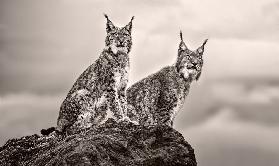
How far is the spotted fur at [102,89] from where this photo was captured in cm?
1694

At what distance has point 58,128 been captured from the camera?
1684cm

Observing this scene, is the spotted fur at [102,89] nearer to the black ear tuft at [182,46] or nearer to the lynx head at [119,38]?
the lynx head at [119,38]

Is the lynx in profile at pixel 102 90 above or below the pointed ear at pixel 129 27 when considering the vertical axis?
below

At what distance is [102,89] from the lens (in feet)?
57.1

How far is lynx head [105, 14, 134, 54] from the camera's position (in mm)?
18097

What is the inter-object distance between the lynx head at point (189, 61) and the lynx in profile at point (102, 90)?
2868mm

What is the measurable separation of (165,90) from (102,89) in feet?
10.9

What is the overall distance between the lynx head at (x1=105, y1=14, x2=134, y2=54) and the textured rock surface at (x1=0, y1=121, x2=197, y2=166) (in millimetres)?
3402

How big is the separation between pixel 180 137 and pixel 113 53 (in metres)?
4.52

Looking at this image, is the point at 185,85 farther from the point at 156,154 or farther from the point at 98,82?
the point at 156,154

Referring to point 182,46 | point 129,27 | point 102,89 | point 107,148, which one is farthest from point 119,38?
point 107,148

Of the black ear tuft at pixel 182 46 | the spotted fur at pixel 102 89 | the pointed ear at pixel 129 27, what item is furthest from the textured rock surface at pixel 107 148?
the black ear tuft at pixel 182 46

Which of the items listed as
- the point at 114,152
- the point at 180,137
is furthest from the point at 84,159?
the point at 180,137

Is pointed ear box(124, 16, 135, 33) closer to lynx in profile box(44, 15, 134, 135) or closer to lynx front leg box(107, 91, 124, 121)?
lynx in profile box(44, 15, 134, 135)
